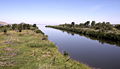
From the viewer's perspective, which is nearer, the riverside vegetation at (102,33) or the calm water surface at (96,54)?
the calm water surface at (96,54)

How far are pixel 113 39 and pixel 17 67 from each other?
3392 centimetres

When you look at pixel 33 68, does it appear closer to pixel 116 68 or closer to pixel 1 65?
pixel 1 65

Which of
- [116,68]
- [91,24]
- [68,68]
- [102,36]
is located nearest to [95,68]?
[116,68]

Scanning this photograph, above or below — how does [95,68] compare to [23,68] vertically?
below

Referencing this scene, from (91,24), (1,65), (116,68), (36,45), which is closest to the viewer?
(1,65)

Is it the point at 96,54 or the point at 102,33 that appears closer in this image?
the point at 96,54

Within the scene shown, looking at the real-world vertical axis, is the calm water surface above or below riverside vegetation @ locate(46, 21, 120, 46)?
below

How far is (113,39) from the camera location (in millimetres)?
38406

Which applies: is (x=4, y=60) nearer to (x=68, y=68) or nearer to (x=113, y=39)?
(x=68, y=68)

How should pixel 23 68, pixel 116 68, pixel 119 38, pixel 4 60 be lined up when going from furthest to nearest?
pixel 119 38, pixel 116 68, pixel 4 60, pixel 23 68

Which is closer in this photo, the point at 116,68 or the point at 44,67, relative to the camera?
the point at 44,67

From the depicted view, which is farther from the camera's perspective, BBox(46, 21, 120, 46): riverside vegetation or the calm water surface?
BBox(46, 21, 120, 46): riverside vegetation

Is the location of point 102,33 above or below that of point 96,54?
above

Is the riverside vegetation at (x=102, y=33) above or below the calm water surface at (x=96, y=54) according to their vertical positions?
above
